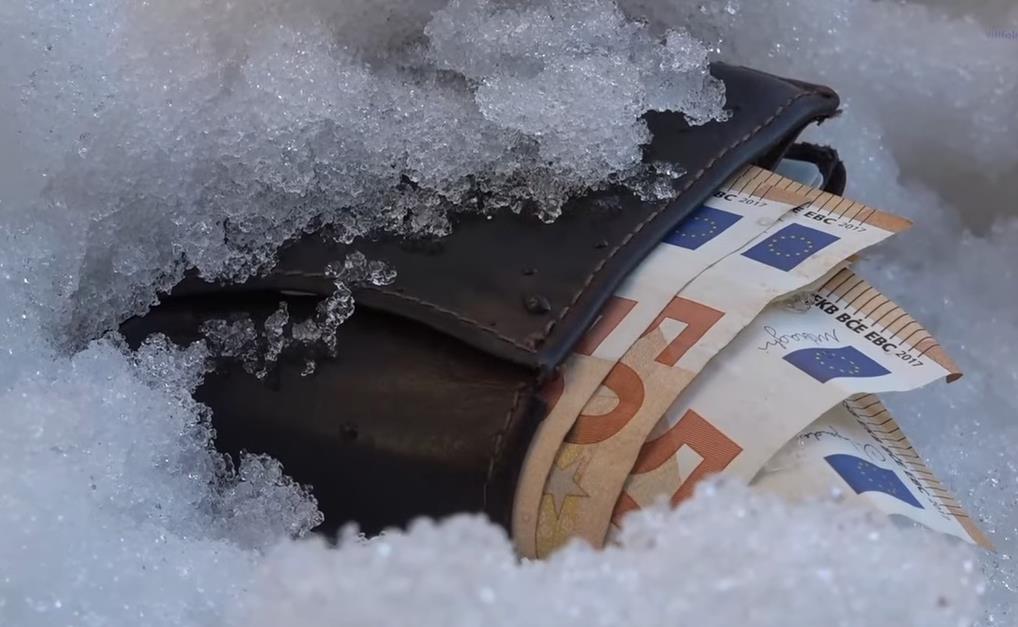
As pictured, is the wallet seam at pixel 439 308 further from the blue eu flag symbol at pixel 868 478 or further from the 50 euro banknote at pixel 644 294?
the blue eu flag symbol at pixel 868 478

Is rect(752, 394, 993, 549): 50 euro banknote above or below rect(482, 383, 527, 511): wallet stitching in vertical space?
above

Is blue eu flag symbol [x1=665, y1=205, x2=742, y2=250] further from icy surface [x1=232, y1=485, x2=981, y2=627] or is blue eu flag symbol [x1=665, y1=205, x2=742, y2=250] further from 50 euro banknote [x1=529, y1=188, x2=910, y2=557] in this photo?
icy surface [x1=232, y1=485, x2=981, y2=627]

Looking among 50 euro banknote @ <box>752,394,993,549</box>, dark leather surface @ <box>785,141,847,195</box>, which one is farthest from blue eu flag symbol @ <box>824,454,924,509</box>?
dark leather surface @ <box>785,141,847,195</box>

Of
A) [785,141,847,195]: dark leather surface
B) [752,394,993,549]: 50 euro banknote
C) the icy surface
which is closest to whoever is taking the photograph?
the icy surface

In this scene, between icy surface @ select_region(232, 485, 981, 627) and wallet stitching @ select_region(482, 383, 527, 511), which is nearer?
icy surface @ select_region(232, 485, 981, 627)

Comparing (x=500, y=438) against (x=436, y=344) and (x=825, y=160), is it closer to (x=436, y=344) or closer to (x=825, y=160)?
(x=436, y=344)

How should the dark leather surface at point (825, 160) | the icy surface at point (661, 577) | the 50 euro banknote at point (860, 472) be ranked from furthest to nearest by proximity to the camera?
1. the dark leather surface at point (825, 160)
2. the 50 euro banknote at point (860, 472)
3. the icy surface at point (661, 577)

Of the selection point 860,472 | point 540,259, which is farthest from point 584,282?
point 860,472

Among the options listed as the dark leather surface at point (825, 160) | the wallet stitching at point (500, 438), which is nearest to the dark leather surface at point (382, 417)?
the wallet stitching at point (500, 438)
